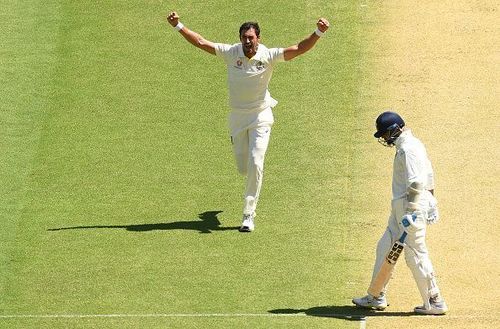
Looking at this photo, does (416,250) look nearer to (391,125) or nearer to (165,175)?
(391,125)

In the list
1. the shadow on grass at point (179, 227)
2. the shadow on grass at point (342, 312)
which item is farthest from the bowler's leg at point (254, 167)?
the shadow on grass at point (342, 312)

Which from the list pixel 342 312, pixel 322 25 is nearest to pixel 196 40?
pixel 322 25

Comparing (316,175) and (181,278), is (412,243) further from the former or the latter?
(316,175)

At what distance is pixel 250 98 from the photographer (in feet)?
63.2

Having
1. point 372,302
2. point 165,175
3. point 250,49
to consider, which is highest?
point 250,49

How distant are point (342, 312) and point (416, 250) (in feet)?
4.20

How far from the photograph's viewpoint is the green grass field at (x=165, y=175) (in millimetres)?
17594

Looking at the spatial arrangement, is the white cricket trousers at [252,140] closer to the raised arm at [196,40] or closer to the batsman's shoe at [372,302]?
the raised arm at [196,40]

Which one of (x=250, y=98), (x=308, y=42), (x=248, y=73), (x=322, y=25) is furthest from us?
(x=250, y=98)

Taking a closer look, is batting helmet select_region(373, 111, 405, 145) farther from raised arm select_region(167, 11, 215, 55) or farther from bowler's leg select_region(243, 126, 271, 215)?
raised arm select_region(167, 11, 215, 55)

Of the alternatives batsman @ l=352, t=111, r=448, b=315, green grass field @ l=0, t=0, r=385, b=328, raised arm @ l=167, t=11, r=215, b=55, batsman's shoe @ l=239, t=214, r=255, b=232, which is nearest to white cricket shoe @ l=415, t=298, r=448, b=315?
batsman @ l=352, t=111, r=448, b=315

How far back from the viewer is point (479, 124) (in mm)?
22109

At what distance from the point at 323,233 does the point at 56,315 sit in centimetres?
397

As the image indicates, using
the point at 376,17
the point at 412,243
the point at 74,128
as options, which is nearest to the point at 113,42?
the point at 74,128
